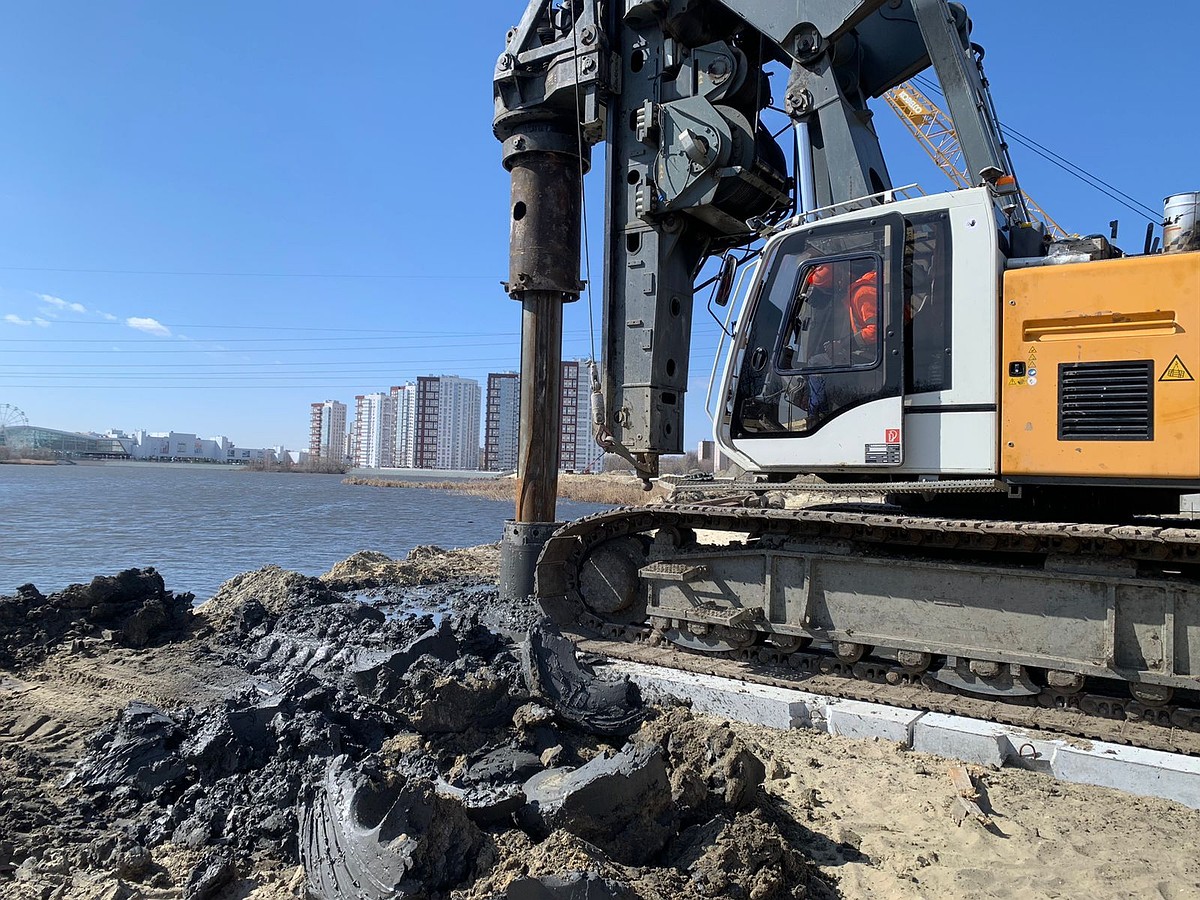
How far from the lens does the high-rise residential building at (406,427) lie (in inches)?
5359

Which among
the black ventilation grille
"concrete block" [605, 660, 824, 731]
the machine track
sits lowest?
"concrete block" [605, 660, 824, 731]

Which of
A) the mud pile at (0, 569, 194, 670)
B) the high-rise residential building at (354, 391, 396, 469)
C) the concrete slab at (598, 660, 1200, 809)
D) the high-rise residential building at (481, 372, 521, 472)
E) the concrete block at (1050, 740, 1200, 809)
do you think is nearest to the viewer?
the concrete block at (1050, 740, 1200, 809)

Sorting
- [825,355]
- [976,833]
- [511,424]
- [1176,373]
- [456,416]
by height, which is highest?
[456,416]

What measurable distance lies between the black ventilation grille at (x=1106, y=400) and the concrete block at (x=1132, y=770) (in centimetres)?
173

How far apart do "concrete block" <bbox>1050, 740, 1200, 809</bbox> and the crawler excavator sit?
1.61ft

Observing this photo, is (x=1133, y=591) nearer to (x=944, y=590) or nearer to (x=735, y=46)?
(x=944, y=590)

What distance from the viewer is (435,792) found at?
10.2ft

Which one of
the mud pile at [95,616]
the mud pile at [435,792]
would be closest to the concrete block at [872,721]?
the mud pile at [435,792]

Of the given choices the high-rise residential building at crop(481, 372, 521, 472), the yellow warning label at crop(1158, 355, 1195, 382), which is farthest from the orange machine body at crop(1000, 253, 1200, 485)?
the high-rise residential building at crop(481, 372, 521, 472)

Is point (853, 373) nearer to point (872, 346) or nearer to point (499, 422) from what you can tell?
point (872, 346)

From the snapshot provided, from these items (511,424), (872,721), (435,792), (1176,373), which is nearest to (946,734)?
(872,721)

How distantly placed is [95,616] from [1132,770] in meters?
8.30

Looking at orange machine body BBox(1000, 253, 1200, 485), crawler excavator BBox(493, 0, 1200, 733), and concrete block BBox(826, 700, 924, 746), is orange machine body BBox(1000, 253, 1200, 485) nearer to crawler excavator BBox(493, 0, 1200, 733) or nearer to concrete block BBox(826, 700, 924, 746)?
crawler excavator BBox(493, 0, 1200, 733)

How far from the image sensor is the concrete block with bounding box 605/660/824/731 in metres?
5.03
